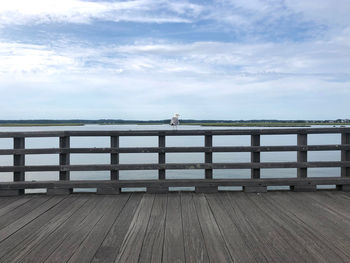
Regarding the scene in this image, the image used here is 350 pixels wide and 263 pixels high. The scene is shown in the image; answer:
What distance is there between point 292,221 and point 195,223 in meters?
1.36

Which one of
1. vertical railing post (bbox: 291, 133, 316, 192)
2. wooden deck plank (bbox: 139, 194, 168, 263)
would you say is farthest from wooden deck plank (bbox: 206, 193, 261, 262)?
vertical railing post (bbox: 291, 133, 316, 192)

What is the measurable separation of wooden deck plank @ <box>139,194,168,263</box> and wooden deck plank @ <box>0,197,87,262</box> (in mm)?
1263

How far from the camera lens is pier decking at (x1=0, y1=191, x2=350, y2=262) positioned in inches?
114

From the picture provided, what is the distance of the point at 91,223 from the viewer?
12.6ft

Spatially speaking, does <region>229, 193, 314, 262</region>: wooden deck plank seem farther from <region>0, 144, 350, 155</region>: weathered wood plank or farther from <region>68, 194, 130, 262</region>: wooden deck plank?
<region>68, 194, 130, 262</region>: wooden deck plank

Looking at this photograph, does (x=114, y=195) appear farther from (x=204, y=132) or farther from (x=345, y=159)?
(x=345, y=159)

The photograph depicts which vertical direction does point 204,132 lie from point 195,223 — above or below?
above

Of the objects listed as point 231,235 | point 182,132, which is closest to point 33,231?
point 231,235

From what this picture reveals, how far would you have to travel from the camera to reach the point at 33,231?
357 cm

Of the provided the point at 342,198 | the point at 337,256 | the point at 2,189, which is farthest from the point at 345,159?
the point at 2,189

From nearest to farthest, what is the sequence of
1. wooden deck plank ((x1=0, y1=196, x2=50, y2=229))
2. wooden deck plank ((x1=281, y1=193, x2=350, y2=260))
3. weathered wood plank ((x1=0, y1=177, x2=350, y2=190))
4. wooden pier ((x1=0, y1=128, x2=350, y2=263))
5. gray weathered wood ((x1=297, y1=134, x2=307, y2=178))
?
wooden pier ((x1=0, y1=128, x2=350, y2=263)), wooden deck plank ((x1=281, y1=193, x2=350, y2=260)), wooden deck plank ((x1=0, y1=196, x2=50, y2=229)), weathered wood plank ((x1=0, y1=177, x2=350, y2=190)), gray weathered wood ((x1=297, y1=134, x2=307, y2=178))

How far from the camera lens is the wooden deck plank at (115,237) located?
283cm

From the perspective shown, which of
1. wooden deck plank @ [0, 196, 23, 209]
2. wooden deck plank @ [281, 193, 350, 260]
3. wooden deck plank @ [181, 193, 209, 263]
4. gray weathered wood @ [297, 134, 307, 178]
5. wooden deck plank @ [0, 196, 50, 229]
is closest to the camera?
→ wooden deck plank @ [181, 193, 209, 263]

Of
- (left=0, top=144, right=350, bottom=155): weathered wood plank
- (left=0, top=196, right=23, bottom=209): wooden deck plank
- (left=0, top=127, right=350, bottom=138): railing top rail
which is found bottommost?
(left=0, top=196, right=23, bottom=209): wooden deck plank
